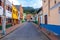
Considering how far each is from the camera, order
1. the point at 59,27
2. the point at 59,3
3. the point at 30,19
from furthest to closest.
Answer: the point at 30,19 → the point at 59,3 → the point at 59,27

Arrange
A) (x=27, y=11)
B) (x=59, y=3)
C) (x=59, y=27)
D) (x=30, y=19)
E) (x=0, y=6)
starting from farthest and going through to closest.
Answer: (x=27, y=11)
(x=30, y=19)
(x=0, y=6)
(x=59, y=3)
(x=59, y=27)

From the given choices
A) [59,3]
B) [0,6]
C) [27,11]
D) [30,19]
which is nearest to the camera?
[59,3]

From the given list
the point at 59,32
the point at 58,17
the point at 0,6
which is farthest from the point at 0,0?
the point at 59,32

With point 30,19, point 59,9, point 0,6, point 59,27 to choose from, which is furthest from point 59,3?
point 30,19

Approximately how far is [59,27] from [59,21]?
2.84m

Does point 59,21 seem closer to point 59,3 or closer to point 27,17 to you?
point 59,3

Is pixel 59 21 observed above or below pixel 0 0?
below

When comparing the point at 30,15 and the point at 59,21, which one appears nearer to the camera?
the point at 59,21

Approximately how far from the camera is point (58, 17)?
22062 millimetres

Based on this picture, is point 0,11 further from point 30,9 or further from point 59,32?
point 30,9

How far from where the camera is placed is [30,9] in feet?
574

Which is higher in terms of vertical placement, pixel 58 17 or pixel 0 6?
pixel 0 6

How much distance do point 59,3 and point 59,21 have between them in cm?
222

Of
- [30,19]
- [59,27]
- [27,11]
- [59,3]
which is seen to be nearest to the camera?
[59,27]
